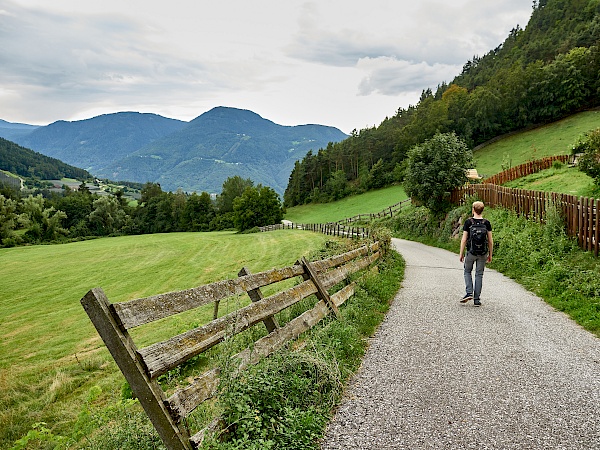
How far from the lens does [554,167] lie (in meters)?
32.9

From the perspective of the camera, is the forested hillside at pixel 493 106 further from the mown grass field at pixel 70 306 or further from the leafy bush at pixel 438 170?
the mown grass field at pixel 70 306

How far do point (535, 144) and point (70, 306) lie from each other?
63.1 meters

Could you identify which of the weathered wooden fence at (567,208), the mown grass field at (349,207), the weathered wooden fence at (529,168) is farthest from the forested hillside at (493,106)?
the weathered wooden fence at (567,208)

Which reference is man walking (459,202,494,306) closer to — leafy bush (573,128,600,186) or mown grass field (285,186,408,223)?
leafy bush (573,128,600,186)

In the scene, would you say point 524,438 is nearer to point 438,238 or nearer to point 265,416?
point 265,416

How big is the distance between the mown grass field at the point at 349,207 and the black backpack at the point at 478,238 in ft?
169

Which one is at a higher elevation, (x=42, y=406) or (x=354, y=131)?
(x=354, y=131)

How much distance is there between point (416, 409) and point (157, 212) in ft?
388

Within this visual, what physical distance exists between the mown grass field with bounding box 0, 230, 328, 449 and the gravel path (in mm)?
3212

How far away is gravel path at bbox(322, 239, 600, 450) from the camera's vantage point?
403 centimetres

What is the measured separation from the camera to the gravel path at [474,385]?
403 centimetres

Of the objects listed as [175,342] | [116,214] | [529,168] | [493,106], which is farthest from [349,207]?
[175,342]

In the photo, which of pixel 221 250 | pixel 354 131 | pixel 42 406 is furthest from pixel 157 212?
pixel 42 406

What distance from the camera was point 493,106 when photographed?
7675cm
